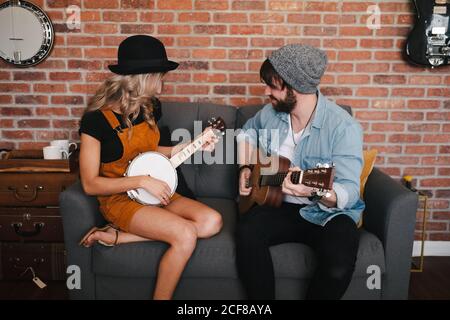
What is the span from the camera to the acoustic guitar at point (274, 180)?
1.79 m

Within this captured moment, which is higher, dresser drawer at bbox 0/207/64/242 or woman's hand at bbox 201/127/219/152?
woman's hand at bbox 201/127/219/152

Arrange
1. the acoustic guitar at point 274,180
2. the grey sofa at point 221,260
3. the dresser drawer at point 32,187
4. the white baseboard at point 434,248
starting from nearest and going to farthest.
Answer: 1. the acoustic guitar at point 274,180
2. the grey sofa at point 221,260
3. the dresser drawer at point 32,187
4. the white baseboard at point 434,248

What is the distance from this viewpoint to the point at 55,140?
2842 mm

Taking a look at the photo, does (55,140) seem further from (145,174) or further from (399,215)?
(399,215)

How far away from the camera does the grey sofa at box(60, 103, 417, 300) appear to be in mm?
2014

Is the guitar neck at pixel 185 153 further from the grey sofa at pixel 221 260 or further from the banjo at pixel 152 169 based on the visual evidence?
the grey sofa at pixel 221 260

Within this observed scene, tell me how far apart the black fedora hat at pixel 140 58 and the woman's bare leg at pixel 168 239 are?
639mm

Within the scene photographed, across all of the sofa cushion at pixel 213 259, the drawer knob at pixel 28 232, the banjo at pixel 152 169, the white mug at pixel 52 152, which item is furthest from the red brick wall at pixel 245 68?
the sofa cushion at pixel 213 259

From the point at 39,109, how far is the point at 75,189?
102 cm

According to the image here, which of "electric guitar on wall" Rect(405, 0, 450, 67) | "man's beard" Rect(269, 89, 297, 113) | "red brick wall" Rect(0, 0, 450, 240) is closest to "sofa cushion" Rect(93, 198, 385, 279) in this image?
"man's beard" Rect(269, 89, 297, 113)

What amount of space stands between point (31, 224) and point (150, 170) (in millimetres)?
848

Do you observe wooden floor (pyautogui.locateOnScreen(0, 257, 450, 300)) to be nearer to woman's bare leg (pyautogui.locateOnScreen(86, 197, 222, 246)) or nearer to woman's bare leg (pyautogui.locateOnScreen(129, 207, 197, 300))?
woman's bare leg (pyautogui.locateOnScreen(86, 197, 222, 246))

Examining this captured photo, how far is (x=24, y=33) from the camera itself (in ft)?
9.06

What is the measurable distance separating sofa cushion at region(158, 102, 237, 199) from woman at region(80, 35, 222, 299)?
35cm
